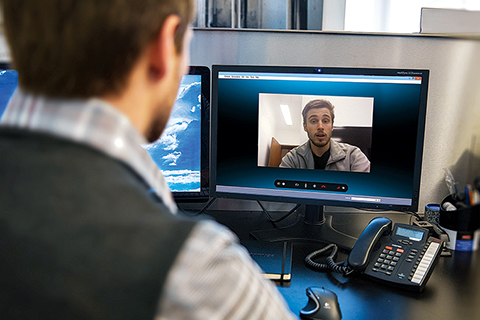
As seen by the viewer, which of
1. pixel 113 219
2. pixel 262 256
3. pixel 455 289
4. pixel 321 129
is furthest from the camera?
pixel 321 129

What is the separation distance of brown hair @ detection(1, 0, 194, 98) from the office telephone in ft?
2.34

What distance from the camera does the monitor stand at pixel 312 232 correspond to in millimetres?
1096

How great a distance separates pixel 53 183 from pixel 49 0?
166 mm

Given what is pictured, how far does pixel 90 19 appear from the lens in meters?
0.36

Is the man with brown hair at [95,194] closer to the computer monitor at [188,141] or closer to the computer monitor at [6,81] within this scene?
the computer monitor at [188,141]

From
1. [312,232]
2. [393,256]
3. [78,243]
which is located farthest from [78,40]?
[312,232]

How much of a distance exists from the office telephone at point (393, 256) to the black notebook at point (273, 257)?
6cm

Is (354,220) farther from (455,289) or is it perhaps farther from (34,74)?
(34,74)

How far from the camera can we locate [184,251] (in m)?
0.32

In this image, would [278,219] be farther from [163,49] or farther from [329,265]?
[163,49]

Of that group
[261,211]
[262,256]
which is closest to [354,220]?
[261,211]

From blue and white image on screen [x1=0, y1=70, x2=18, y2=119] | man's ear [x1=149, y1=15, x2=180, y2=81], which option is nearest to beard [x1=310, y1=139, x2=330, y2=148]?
man's ear [x1=149, y1=15, x2=180, y2=81]

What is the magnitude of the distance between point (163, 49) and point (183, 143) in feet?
2.44

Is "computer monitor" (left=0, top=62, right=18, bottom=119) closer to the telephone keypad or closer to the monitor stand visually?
the monitor stand
